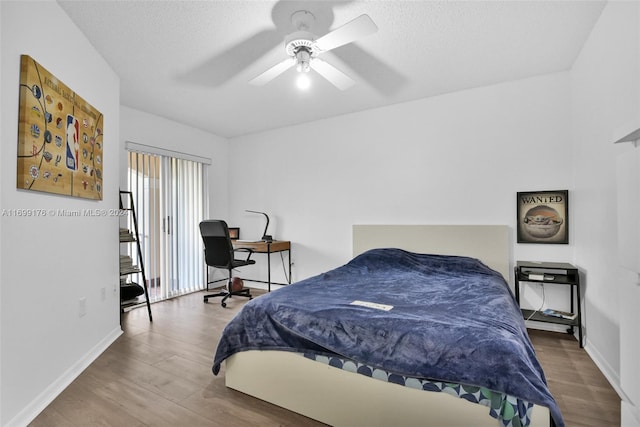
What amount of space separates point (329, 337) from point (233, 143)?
171 inches

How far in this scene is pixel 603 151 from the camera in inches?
90.0

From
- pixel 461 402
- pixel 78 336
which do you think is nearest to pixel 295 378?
pixel 461 402

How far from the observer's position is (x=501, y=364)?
52.4 inches

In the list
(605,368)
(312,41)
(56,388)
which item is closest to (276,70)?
(312,41)

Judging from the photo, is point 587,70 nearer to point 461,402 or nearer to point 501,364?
point 501,364

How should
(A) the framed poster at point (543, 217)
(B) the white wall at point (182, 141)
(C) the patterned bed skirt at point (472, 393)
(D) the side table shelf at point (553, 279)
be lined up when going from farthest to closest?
(B) the white wall at point (182, 141) < (A) the framed poster at point (543, 217) < (D) the side table shelf at point (553, 279) < (C) the patterned bed skirt at point (472, 393)

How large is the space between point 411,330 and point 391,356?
0.16m

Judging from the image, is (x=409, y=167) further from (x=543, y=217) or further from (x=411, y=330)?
(x=411, y=330)

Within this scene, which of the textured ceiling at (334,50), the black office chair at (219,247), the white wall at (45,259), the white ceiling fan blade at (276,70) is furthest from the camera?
the black office chair at (219,247)

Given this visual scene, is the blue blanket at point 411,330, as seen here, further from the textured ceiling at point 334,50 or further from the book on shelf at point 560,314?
the textured ceiling at point 334,50

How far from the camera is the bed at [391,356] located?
1.35 m

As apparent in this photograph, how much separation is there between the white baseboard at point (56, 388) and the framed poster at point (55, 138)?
1201 mm

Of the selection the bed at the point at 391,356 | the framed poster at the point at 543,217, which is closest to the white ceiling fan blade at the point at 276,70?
the bed at the point at 391,356

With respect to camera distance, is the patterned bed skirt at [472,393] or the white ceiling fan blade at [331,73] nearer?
the patterned bed skirt at [472,393]
